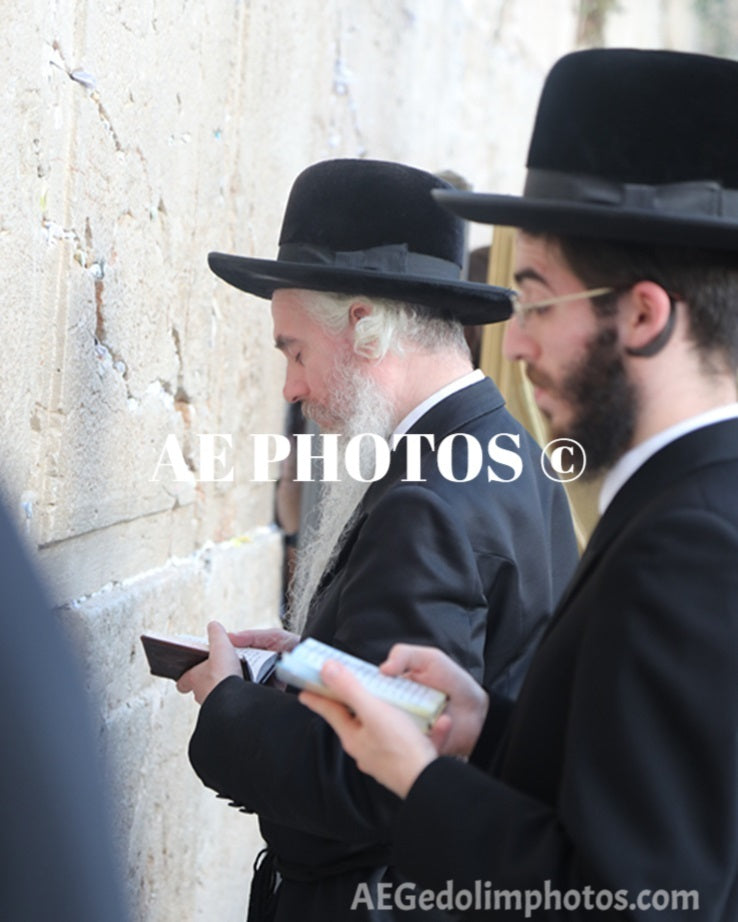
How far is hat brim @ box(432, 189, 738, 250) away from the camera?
58.1 inches

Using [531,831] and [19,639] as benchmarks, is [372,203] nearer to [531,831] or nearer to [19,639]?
[531,831]

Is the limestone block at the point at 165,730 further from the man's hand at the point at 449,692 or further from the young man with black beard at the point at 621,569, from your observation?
the young man with black beard at the point at 621,569

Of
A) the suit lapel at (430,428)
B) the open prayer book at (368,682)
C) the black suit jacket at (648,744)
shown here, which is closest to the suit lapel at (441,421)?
the suit lapel at (430,428)

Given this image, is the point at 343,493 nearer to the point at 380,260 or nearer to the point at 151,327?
the point at 380,260

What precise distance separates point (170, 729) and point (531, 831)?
1942mm

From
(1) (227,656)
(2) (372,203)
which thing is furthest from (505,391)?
(1) (227,656)

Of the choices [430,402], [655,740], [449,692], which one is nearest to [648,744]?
[655,740]

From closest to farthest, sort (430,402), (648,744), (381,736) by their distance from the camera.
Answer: (648,744)
(381,736)
(430,402)

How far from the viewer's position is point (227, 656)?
85.7 inches

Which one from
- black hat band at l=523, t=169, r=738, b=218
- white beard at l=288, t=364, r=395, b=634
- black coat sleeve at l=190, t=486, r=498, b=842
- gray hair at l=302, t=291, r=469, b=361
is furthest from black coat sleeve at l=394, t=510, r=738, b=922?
gray hair at l=302, t=291, r=469, b=361

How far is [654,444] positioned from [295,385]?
1153 mm

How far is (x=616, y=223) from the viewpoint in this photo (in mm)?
1497

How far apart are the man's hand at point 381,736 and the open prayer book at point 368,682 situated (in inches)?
0.5

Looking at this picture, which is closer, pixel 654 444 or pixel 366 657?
pixel 654 444
